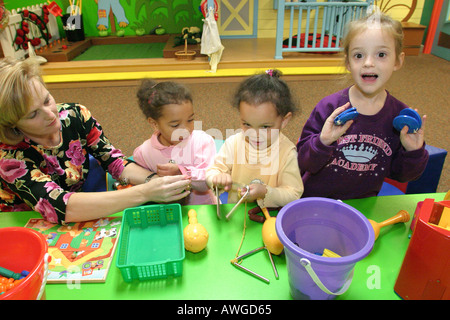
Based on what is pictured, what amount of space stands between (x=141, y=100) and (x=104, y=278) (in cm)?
72

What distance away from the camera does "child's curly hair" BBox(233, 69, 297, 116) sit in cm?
94

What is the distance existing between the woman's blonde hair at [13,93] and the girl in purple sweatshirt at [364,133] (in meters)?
0.80

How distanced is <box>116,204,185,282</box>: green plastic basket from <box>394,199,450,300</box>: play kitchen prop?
1.46 feet

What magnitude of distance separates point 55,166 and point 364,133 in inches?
38.9

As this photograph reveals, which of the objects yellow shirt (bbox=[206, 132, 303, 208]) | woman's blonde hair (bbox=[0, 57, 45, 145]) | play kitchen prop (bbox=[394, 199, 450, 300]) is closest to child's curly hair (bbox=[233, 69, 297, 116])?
yellow shirt (bbox=[206, 132, 303, 208])

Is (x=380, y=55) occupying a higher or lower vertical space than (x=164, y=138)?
higher

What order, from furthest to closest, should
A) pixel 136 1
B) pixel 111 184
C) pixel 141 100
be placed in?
pixel 136 1 → pixel 111 184 → pixel 141 100

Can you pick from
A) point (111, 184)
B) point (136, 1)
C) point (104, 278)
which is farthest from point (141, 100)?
point (136, 1)

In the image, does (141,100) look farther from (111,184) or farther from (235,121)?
(235,121)

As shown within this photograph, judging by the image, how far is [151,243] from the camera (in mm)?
790

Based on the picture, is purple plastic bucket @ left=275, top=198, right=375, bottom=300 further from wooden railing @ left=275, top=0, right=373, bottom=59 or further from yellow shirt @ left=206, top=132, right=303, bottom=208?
wooden railing @ left=275, top=0, right=373, bottom=59

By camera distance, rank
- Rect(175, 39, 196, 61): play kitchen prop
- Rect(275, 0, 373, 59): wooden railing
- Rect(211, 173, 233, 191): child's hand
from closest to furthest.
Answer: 1. Rect(211, 173, 233, 191): child's hand
2. Rect(275, 0, 373, 59): wooden railing
3. Rect(175, 39, 196, 61): play kitchen prop

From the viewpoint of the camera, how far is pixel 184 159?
127 cm

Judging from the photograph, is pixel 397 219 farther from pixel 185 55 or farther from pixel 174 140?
pixel 185 55
